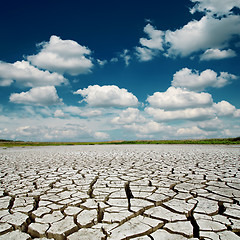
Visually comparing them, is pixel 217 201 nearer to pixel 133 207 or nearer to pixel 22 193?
pixel 133 207

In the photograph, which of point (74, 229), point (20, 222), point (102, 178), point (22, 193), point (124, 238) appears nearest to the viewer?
point (124, 238)

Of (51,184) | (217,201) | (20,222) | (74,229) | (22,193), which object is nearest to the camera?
(74,229)

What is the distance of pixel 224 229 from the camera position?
151cm

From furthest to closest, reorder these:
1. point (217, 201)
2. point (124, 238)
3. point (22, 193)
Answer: point (22, 193), point (217, 201), point (124, 238)

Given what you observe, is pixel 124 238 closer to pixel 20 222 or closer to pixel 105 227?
pixel 105 227

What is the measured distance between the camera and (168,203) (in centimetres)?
207

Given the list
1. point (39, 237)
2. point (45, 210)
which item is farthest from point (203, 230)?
point (45, 210)

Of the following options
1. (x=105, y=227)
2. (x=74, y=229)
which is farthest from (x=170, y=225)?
(x=74, y=229)

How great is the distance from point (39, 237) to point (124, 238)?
2.24 feet

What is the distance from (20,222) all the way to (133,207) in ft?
3.63

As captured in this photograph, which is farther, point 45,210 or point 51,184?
point 51,184

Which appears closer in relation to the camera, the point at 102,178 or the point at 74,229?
the point at 74,229

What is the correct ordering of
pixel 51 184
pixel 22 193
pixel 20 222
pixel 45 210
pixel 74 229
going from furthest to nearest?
pixel 51 184 < pixel 22 193 < pixel 45 210 < pixel 20 222 < pixel 74 229

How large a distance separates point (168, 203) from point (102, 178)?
1533 mm
